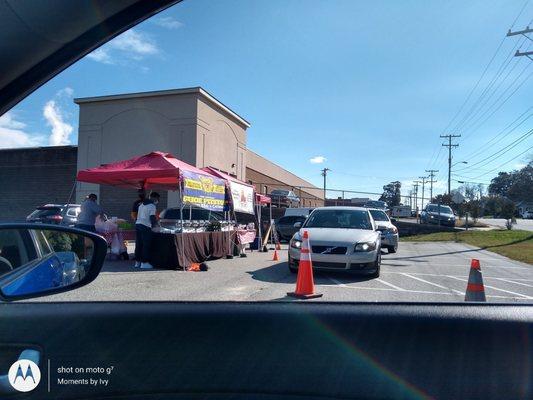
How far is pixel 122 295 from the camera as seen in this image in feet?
25.2

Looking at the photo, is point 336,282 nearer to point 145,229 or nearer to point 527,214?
point 145,229

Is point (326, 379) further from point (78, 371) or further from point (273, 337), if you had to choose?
point (78, 371)

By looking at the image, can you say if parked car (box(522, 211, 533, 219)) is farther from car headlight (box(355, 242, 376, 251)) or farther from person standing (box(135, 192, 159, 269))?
person standing (box(135, 192, 159, 269))

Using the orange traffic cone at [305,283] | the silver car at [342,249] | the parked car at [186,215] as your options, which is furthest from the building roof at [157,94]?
the orange traffic cone at [305,283]

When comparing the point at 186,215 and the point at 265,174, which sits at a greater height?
the point at 265,174

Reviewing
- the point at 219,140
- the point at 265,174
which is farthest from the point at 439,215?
the point at 219,140

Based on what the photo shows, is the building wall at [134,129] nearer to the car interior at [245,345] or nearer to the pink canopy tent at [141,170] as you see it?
the pink canopy tent at [141,170]

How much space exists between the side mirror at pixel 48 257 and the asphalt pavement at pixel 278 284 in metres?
4.00

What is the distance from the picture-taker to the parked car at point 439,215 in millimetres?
36188

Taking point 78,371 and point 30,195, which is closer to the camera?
point 78,371

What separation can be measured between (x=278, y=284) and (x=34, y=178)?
29.6 metres

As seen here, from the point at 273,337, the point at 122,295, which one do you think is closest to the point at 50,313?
the point at 273,337

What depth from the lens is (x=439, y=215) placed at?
36.1 metres

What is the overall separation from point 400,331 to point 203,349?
0.74 meters
